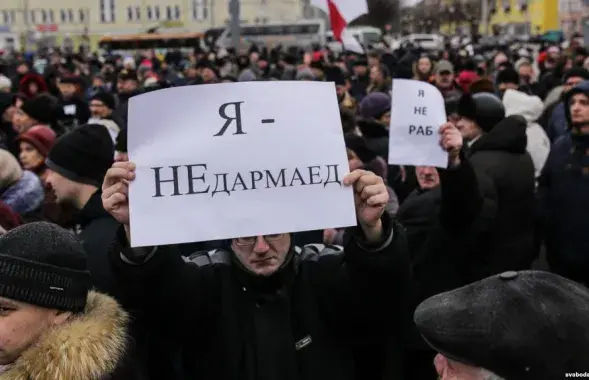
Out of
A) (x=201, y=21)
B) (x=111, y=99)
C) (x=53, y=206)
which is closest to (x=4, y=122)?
(x=111, y=99)

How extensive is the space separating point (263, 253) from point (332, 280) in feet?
0.81

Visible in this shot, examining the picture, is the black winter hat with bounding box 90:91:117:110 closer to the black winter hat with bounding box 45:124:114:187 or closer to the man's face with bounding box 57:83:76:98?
the man's face with bounding box 57:83:76:98

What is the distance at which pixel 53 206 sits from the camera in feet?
13.1

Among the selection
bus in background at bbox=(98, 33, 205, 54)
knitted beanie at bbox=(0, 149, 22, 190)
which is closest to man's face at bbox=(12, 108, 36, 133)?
knitted beanie at bbox=(0, 149, 22, 190)

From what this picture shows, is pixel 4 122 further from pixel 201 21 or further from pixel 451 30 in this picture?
pixel 201 21

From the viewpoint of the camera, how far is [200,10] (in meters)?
76.9

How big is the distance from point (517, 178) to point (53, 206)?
8.32ft

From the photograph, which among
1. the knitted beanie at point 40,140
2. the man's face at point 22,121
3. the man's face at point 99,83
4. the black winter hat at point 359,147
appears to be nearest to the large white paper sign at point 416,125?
the black winter hat at point 359,147

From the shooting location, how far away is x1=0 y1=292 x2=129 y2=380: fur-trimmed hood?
80.4 inches

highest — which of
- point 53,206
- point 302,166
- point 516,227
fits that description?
point 302,166

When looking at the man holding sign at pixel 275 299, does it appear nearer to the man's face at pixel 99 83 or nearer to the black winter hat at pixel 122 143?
the black winter hat at pixel 122 143

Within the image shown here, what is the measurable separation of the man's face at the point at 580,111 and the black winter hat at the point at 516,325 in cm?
324

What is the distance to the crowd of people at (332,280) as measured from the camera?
166 centimetres

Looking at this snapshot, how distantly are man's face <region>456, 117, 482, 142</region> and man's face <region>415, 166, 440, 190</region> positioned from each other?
1.14 meters
